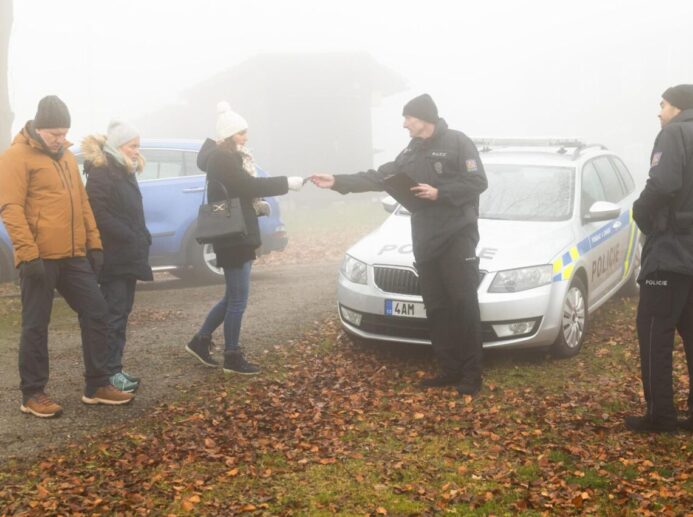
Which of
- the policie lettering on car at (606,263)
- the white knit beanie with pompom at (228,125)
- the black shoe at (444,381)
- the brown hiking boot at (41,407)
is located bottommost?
the black shoe at (444,381)

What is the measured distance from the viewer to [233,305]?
7137 millimetres

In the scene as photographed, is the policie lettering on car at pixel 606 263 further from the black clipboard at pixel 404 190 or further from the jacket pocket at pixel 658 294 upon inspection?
the jacket pocket at pixel 658 294

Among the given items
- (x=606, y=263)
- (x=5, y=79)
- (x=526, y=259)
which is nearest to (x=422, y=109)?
(x=526, y=259)

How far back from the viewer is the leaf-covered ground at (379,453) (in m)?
4.79

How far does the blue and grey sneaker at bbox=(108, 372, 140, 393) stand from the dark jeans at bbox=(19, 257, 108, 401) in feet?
0.89

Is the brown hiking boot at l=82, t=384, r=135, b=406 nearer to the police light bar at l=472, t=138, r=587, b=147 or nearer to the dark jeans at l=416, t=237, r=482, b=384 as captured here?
the dark jeans at l=416, t=237, r=482, b=384

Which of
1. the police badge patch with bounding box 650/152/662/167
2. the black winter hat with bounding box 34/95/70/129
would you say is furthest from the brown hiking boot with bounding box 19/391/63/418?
the police badge patch with bounding box 650/152/662/167

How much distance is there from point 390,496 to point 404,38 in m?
107

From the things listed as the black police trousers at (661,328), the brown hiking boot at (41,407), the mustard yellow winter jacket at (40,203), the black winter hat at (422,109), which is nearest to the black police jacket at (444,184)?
the black winter hat at (422,109)

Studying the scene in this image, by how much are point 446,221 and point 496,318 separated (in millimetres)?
982

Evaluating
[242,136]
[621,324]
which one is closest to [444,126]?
[242,136]

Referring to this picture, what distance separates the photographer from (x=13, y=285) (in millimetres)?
11648

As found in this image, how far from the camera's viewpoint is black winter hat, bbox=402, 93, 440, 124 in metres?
6.63

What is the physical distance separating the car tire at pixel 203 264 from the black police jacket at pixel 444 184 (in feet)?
18.0
